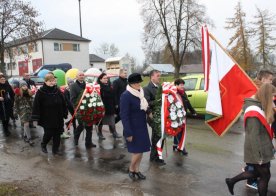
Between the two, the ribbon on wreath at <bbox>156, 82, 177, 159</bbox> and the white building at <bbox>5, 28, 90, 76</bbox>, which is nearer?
the ribbon on wreath at <bbox>156, 82, 177, 159</bbox>

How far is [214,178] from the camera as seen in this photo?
5.55 metres

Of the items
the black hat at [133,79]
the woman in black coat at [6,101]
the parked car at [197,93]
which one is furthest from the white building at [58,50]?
the black hat at [133,79]

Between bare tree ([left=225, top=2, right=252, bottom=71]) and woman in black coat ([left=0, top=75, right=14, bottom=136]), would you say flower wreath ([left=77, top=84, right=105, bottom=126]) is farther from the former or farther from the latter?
bare tree ([left=225, top=2, right=252, bottom=71])

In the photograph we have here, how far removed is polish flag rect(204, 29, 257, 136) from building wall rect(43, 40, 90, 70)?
49.8 meters

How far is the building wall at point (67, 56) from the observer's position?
5272cm

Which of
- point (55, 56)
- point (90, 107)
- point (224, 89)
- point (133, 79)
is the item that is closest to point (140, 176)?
point (133, 79)

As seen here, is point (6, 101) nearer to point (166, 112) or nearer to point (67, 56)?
point (166, 112)

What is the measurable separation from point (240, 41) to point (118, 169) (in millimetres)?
30016

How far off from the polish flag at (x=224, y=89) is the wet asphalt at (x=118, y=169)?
95 centimetres

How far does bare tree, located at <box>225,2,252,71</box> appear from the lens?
32750 millimetres

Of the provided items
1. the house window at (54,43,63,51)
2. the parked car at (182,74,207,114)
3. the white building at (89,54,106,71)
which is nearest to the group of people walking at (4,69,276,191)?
the parked car at (182,74,207,114)

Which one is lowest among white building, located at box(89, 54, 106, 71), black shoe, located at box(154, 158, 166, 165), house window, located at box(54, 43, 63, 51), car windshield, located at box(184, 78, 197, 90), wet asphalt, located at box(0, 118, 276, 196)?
wet asphalt, located at box(0, 118, 276, 196)

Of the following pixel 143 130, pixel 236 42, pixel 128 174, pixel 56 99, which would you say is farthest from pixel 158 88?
pixel 236 42

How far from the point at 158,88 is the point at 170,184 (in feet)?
6.15
